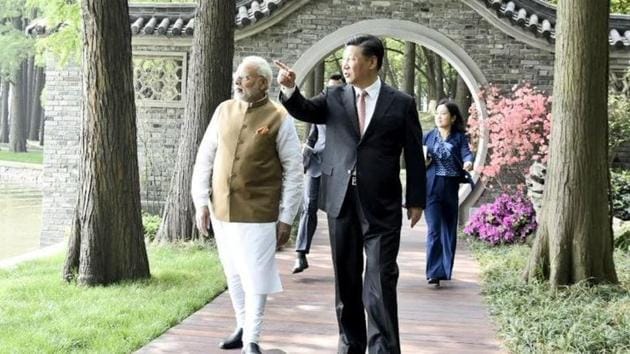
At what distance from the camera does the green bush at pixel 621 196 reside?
28.9 ft

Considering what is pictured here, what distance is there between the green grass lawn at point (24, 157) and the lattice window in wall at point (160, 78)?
1605 centimetres

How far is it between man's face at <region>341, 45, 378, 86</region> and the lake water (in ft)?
26.5

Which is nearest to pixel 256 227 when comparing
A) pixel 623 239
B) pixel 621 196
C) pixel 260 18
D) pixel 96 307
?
pixel 96 307

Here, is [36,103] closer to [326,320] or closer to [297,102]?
[326,320]

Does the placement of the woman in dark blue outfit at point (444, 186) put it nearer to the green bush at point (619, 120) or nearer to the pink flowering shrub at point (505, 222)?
the pink flowering shrub at point (505, 222)

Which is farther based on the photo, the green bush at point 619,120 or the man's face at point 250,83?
the green bush at point 619,120

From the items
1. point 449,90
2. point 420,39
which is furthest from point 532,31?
point 449,90

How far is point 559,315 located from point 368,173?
6.75 feet

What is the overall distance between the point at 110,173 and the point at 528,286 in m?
3.42

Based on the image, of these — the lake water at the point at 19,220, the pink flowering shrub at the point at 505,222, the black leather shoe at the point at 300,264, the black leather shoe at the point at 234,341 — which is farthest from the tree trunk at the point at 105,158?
the lake water at the point at 19,220

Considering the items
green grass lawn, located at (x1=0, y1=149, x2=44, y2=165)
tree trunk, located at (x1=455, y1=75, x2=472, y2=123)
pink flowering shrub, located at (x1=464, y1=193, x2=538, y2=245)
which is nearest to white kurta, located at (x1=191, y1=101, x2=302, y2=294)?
pink flowering shrub, located at (x1=464, y1=193, x2=538, y2=245)

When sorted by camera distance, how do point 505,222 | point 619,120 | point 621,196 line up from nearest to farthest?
point 505,222, point 621,196, point 619,120

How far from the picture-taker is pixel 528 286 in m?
6.09

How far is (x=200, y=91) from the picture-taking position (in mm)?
8477
